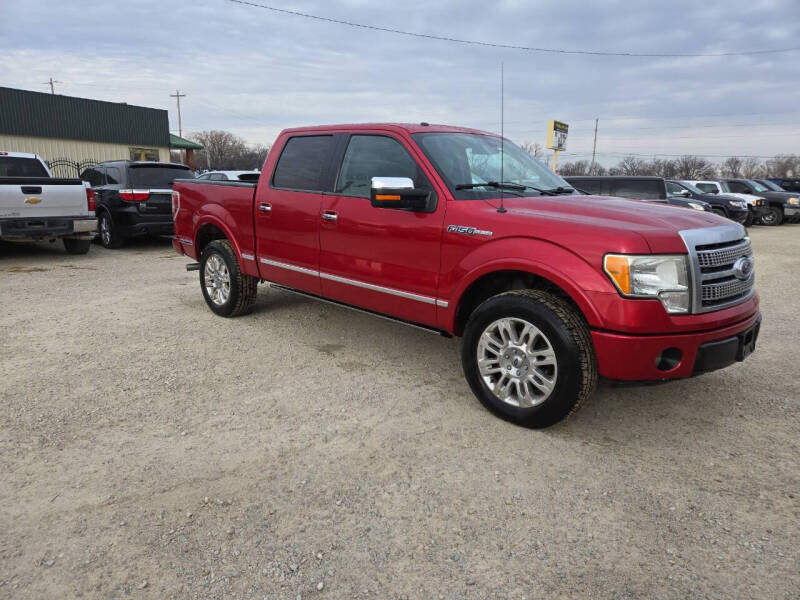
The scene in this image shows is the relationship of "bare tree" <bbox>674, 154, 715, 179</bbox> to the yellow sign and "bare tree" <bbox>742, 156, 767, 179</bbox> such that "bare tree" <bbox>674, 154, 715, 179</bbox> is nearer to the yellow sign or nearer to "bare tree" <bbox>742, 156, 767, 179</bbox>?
"bare tree" <bbox>742, 156, 767, 179</bbox>

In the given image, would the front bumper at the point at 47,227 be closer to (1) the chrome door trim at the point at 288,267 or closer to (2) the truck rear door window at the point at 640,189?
(1) the chrome door trim at the point at 288,267

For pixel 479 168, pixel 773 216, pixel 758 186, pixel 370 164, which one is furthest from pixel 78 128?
pixel 479 168

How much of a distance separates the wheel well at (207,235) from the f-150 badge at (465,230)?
3.22 metres

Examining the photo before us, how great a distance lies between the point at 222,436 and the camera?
3.41 metres

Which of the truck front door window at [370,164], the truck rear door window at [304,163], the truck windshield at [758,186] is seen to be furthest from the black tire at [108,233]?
the truck windshield at [758,186]

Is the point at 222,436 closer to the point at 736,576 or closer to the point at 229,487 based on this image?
the point at 229,487

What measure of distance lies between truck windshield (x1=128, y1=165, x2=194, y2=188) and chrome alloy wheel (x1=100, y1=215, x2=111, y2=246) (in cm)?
127

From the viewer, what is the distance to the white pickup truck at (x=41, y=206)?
888 cm

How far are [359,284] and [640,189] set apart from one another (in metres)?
9.39

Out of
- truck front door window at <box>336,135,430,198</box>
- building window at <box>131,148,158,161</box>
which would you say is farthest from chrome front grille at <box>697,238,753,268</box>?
building window at <box>131,148,158,161</box>

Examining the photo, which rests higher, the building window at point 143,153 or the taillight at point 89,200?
the building window at point 143,153


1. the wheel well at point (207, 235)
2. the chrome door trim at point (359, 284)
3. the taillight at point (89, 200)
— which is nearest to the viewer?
the chrome door trim at point (359, 284)

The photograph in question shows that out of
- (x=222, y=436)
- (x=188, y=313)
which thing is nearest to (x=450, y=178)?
(x=222, y=436)

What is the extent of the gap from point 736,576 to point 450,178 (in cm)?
280
